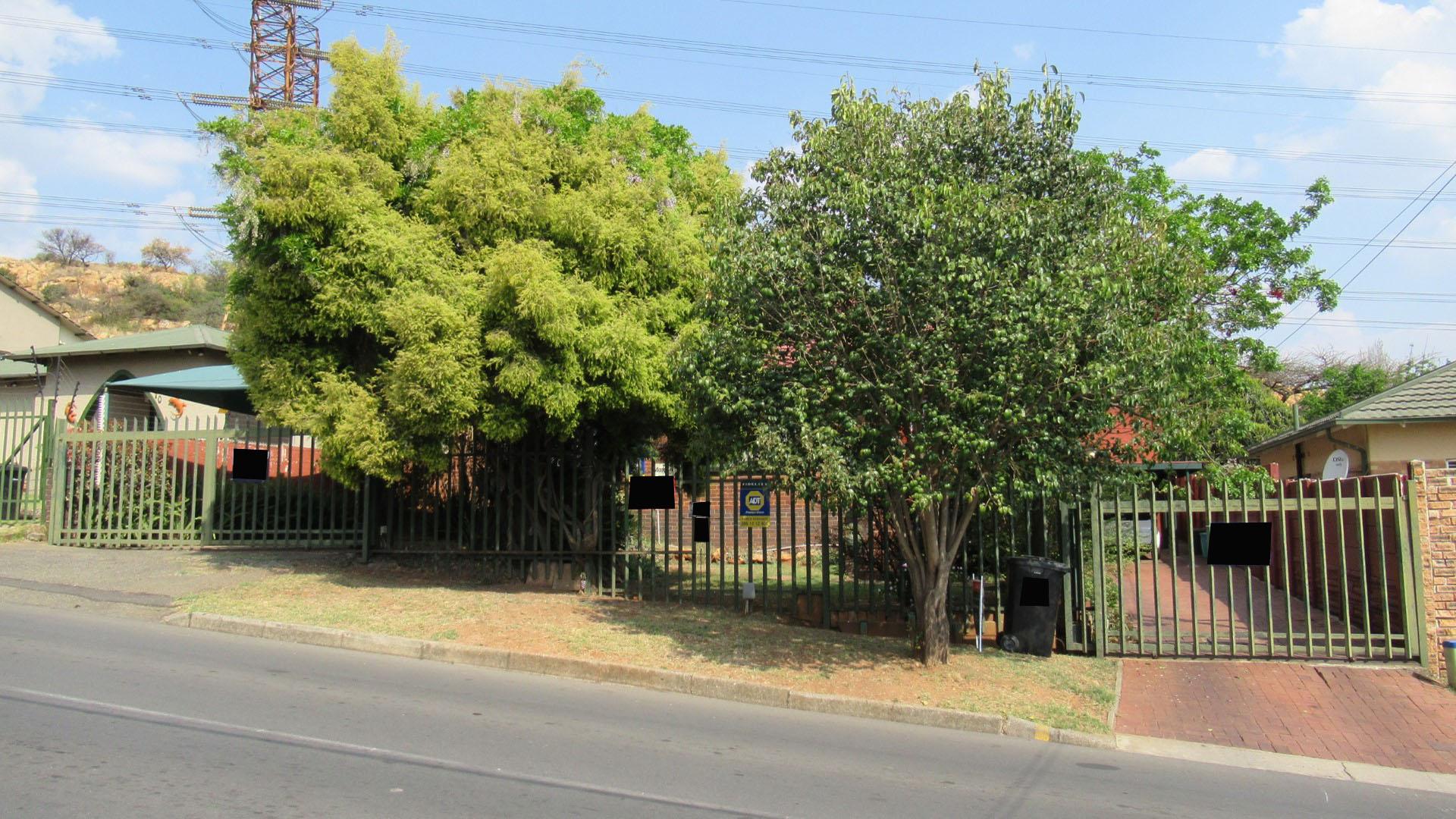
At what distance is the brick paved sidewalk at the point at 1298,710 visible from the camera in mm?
7949

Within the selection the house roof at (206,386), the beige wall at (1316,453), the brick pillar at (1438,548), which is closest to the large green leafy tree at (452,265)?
the house roof at (206,386)

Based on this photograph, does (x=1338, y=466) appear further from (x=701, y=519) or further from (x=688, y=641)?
(x=688, y=641)

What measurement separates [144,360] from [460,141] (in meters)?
13.2

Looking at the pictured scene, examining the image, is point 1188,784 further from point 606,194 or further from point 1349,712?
point 606,194

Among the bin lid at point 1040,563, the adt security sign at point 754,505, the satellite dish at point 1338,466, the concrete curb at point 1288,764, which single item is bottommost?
the concrete curb at point 1288,764

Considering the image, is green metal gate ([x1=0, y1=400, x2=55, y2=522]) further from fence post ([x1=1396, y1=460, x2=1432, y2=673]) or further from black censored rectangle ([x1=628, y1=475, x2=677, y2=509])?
fence post ([x1=1396, y1=460, x2=1432, y2=673])

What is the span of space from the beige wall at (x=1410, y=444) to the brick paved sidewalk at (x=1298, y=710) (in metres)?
4.97

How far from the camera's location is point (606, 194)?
1152cm

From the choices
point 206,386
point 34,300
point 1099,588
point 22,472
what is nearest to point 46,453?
point 22,472

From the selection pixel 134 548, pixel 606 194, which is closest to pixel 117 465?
pixel 134 548

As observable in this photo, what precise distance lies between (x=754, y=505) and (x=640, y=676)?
298 cm

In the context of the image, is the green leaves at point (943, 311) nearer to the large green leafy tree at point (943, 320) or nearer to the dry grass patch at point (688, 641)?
the large green leafy tree at point (943, 320)

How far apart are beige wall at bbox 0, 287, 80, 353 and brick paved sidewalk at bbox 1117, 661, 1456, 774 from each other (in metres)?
34.7

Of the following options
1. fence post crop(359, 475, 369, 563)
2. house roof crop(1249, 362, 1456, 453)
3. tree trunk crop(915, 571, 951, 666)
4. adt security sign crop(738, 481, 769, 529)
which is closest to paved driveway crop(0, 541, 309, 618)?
fence post crop(359, 475, 369, 563)
